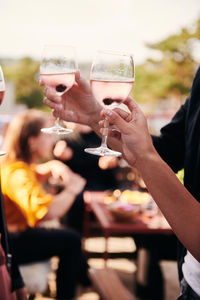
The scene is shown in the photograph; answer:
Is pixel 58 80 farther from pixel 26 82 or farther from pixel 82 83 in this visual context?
pixel 26 82

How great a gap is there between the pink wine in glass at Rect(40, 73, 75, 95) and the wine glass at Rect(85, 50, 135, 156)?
3.2 inches

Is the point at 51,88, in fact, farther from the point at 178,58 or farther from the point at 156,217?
the point at 178,58

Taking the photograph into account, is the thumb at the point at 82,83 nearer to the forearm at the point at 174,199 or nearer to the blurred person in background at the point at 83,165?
the forearm at the point at 174,199

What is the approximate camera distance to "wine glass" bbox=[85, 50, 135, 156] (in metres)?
0.94

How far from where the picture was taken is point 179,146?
4.32 ft

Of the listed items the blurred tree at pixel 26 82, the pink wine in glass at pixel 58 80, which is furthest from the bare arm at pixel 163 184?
the blurred tree at pixel 26 82

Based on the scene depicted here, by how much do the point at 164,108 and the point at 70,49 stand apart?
20.0 meters

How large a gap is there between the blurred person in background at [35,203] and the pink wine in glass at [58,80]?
5.35 ft

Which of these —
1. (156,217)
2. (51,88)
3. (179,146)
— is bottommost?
(156,217)

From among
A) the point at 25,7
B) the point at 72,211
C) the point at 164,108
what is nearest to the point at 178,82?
the point at 164,108

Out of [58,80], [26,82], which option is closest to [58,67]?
[58,80]

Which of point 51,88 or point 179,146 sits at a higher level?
point 51,88

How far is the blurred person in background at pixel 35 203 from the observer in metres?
2.58

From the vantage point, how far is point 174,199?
0.83 metres
